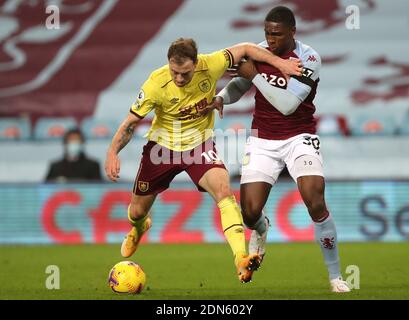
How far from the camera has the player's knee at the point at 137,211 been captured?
30.6 feet

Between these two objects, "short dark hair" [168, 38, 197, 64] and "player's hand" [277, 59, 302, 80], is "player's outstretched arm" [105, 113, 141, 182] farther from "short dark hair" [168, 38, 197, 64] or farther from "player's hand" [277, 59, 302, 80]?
"player's hand" [277, 59, 302, 80]

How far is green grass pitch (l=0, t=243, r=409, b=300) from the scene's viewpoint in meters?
8.34

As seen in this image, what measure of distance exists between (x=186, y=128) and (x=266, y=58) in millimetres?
977

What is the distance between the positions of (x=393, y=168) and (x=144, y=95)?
34.5 ft


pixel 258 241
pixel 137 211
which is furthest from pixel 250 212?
pixel 137 211

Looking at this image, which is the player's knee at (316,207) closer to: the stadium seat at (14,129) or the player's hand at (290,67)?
the player's hand at (290,67)

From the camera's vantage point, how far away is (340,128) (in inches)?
714

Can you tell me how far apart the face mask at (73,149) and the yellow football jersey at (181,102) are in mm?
7333

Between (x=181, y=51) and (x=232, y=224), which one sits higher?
(x=181, y=51)

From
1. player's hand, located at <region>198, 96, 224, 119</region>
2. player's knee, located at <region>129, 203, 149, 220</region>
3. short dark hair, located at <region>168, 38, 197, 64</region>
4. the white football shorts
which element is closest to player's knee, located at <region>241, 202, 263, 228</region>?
the white football shorts

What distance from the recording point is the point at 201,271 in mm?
10844

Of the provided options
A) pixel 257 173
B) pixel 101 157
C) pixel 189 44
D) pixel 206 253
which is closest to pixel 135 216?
pixel 257 173

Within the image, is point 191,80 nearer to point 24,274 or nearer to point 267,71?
point 267,71

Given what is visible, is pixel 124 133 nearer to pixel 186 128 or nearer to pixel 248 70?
pixel 186 128
